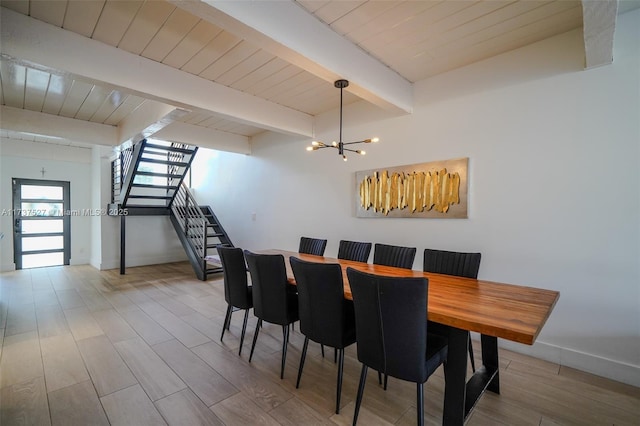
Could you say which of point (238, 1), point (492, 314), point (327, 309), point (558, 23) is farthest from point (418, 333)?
point (558, 23)

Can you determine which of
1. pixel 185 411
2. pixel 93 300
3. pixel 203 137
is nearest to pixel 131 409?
pixel 185 411

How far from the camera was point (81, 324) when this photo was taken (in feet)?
10.5

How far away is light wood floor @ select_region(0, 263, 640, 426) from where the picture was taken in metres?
1.79

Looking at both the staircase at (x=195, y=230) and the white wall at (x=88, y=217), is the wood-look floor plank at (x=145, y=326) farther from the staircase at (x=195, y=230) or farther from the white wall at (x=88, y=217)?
the white wall at (x=88, y=217)

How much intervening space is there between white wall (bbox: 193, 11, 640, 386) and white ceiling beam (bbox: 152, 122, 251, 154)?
2979mm

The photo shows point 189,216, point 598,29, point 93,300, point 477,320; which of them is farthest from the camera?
point 189,216

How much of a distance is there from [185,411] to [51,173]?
6.98 m

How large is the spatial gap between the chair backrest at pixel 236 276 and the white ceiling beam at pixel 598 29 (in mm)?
2852

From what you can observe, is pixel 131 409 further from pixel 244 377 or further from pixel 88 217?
pixel 88 217

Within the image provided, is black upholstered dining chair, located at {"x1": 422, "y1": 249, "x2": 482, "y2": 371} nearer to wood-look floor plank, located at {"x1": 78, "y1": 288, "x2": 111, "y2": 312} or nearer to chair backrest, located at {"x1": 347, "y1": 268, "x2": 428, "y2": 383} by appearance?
chair backrest, located at {"x1": 347, "y1": 268, "x2": 428, "y2": 383}

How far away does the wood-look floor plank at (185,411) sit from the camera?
68.3 inches

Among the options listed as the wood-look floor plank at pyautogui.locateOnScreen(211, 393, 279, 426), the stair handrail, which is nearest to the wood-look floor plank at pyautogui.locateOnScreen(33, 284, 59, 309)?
the stair handrail

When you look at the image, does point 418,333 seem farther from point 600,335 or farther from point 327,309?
point 600,335

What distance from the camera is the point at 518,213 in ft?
8.55
